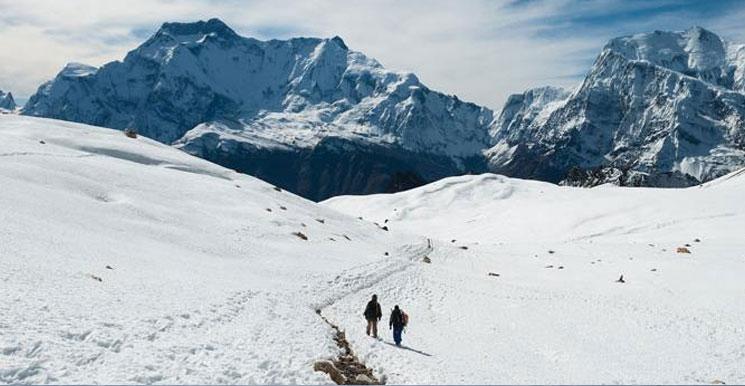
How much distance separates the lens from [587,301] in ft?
139

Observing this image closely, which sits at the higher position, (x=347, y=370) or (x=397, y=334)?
(x=347, y=370)

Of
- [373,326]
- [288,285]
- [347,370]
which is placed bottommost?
[288,285]

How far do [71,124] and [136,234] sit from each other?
190 ft

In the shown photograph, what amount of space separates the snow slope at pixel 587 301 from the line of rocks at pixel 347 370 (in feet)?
2.69

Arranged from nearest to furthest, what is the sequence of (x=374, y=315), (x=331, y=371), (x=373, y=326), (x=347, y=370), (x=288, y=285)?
(x=331, y=371) < (x=347, y=370) < (x=374, y=315) < (x=373, y=326) < (x=288, y=285)

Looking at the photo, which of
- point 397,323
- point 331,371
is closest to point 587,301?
point 397,323

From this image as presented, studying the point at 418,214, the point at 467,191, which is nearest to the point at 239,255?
the point at 418,214

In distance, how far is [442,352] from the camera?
27875mm

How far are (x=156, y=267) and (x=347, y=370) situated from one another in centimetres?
1804

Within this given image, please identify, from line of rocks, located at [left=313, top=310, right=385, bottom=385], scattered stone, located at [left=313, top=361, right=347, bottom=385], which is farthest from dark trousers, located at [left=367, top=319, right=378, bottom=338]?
scattered stone, located at [left=313, top=361, right=347, bottom=385]

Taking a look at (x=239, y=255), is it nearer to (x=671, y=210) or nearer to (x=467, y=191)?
(x=671, y=210)

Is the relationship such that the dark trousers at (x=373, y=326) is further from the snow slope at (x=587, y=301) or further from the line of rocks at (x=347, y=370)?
the line of rocks at (x=347, y=370)

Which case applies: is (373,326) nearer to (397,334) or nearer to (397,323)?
(397,334)

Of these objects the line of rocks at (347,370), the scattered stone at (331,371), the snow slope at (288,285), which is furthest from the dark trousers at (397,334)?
the scattered stone at (331,371)
